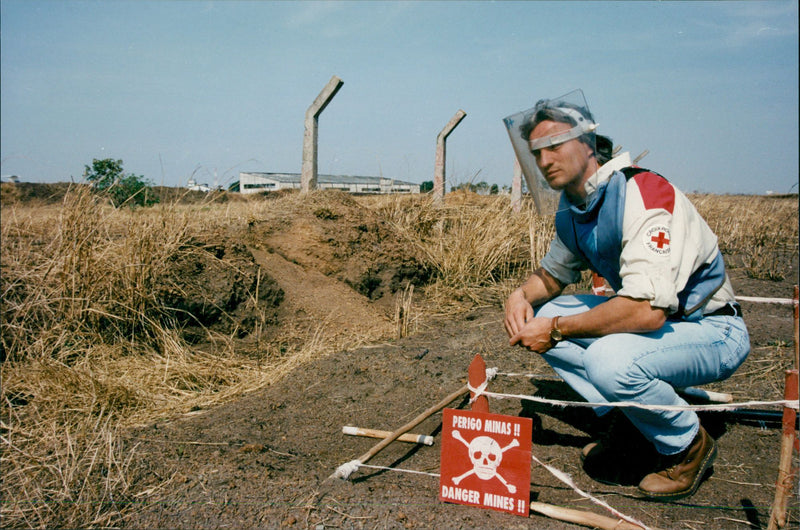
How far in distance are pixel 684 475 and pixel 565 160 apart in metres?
1.45

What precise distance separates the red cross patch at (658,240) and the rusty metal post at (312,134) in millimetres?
5090

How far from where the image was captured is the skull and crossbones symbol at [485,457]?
88.2 inches

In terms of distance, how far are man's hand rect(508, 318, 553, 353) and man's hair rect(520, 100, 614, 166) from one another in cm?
77

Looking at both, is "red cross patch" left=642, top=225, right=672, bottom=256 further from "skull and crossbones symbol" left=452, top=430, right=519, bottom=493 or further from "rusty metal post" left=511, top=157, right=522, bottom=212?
"rusty metal post" left=511, top=157, right=522, bottom=212

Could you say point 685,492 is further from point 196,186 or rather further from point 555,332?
point 196,186

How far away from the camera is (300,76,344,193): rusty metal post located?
6.63 meters

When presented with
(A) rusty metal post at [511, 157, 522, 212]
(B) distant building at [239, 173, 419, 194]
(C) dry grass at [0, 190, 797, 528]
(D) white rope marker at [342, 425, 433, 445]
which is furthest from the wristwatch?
(A) rusty metal post at [511, 157, 522, 212]

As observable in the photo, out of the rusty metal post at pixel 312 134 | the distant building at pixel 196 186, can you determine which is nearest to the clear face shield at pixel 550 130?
the distant building at pixel 196 186

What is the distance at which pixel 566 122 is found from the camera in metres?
2.47

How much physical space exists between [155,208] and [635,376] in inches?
159

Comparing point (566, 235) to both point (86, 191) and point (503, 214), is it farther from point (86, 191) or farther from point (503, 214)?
point (503, 214)

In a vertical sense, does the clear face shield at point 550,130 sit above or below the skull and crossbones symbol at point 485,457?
above

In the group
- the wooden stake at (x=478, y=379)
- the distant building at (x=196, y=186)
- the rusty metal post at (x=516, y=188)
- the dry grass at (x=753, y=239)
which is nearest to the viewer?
the wooden stake at (x=478, y=379)

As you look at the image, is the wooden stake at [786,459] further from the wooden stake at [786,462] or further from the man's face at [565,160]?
the man's face at [565,160]
